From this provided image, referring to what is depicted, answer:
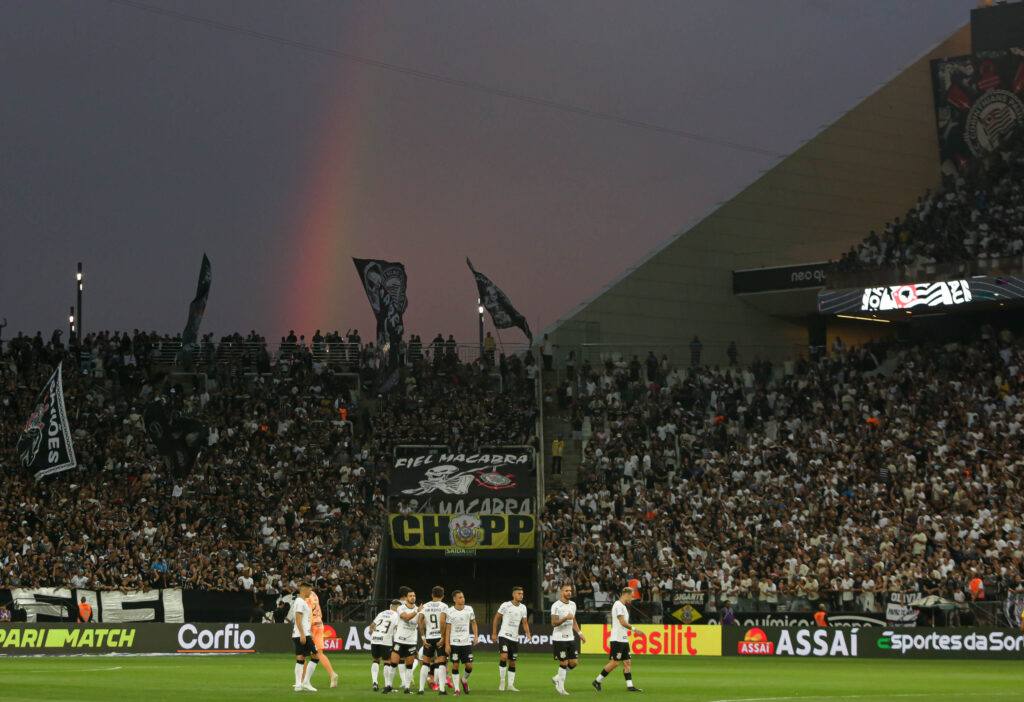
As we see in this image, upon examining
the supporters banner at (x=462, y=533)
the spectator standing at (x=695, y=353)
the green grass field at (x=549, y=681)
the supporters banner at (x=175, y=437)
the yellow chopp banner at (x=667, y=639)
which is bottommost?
the green grass field at (x=549, y=681)

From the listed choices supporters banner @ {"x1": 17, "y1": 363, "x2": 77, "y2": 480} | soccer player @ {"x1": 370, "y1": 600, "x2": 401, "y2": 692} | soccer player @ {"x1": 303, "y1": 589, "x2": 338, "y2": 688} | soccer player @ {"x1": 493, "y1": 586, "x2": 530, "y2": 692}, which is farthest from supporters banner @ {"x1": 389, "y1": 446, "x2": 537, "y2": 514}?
soccer player @ {"x1": 303, "y1": 589, "x2": 338, "y2": 688}

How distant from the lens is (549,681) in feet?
94.6

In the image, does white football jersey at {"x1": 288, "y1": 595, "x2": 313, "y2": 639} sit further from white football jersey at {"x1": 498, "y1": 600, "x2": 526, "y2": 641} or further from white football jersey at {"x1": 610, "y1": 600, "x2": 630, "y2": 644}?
white football jersey at {"x1": 610, "y1": 600, "x2": 630, "y2": 644}

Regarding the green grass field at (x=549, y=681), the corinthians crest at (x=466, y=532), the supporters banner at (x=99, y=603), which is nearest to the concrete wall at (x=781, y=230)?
the corinthians crest at (x=466, y=532)

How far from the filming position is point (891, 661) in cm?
3728

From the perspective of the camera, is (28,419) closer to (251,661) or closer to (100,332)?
Result: (100,332)

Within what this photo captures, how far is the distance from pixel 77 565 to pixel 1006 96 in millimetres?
41712

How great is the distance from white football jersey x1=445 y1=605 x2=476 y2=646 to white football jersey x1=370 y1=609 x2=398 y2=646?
3.36 feet

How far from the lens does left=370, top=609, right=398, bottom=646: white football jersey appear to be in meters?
24.6

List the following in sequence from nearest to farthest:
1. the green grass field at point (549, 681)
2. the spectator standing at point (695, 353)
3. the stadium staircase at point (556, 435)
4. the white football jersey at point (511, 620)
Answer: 1. the green grass field at point (549, 681)
2. the white football jersey at point (511, 620)
3. the stadium staircase at point (556, 435)
4. the spectator standing at point (695, 353)

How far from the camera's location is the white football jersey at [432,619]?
24.0m

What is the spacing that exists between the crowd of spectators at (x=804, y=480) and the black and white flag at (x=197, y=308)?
588 inches

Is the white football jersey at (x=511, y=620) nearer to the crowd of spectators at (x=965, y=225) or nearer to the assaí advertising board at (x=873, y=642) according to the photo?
the assaí advertising board at (x=873, y=642)

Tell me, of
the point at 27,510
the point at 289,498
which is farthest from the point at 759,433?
the point at 27,510
